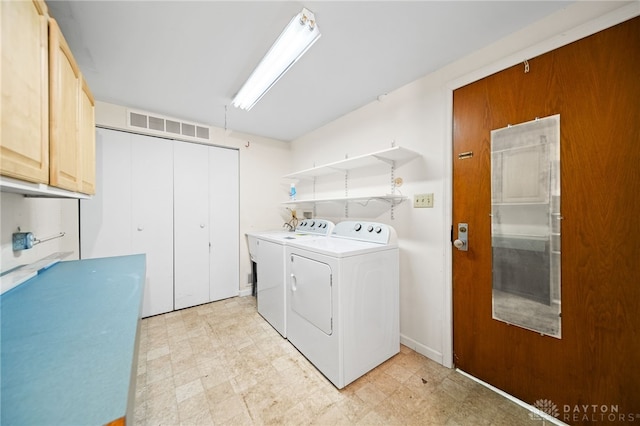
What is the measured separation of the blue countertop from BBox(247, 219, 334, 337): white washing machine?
1.13 meters

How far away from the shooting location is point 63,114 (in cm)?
119

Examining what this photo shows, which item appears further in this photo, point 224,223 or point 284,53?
Result: point 224,223

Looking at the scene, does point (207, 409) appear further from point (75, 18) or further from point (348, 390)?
point (75, 18)

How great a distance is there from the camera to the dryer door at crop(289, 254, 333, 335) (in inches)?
64.8

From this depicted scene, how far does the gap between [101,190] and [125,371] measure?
2.67 m

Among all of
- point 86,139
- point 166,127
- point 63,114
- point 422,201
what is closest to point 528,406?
point 422,201

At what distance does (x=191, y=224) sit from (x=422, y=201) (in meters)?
2.73

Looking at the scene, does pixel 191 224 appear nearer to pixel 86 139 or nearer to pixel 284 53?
pixel 86 139

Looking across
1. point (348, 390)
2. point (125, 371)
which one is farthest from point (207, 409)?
point (125, 371)

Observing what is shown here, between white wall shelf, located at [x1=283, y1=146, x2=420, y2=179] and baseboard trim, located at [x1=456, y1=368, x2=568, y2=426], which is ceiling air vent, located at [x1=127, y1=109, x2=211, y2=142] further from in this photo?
baseboard trim, located at [x1=456, y1=368, x2=568, y2=426]

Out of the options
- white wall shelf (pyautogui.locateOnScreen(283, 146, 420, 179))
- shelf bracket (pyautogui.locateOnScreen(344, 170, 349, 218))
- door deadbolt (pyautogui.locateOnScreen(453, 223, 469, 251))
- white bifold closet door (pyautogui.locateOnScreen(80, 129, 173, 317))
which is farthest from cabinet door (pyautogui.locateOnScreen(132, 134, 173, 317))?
door deadbolt (pyautogui.locateOnScreen(453, 223, 469, 251))

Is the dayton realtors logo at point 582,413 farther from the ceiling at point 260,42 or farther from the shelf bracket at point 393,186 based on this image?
the ceiling at point 260,42

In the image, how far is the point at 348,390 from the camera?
5.16 feet

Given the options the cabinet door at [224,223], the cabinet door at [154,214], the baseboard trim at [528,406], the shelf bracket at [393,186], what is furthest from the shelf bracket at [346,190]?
the cabinet door at [154,214]
